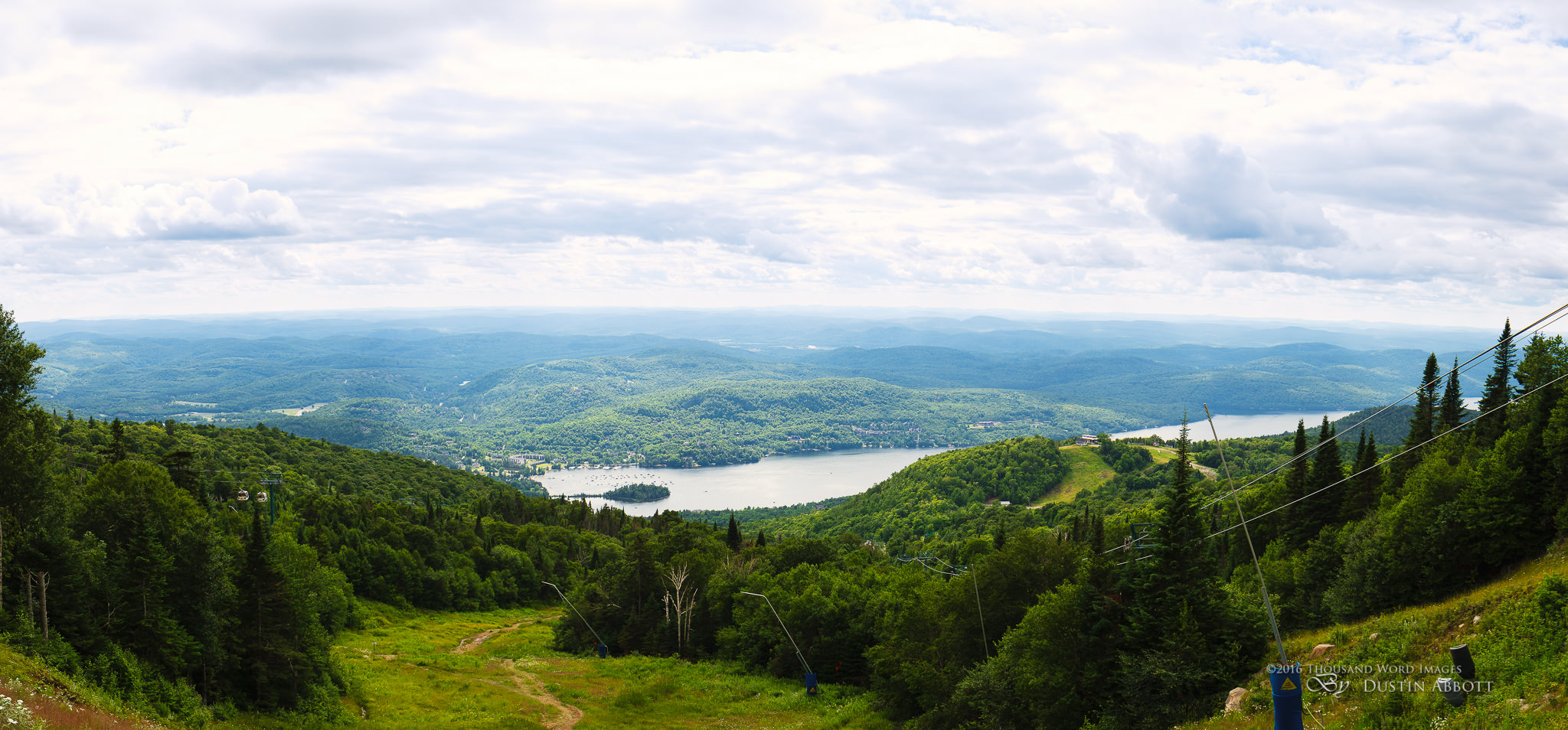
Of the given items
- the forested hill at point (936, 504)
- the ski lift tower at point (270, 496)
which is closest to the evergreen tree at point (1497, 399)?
the ski lift tower at point (270, 496)

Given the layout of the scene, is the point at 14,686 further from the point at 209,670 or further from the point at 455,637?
the point at 455,637

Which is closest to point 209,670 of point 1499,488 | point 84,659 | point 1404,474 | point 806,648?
point 84,659

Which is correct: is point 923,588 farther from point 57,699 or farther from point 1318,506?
point 57,699

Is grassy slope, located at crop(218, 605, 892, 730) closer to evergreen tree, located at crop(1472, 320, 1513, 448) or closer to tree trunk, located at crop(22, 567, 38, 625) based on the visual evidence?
tree trunk, located at crop(22, 567, 38, 625)

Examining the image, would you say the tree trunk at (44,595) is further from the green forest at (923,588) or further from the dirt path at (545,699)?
the dirt path at (545,699)

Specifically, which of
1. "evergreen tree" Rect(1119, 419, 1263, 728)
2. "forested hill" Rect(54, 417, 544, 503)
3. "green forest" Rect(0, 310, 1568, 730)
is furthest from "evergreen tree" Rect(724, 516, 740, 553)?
"evergreen tree" Rect(1119, 419, 1263, 728)

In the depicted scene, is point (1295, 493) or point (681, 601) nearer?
point (1295, 493)

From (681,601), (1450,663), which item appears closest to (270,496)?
(681,601)
